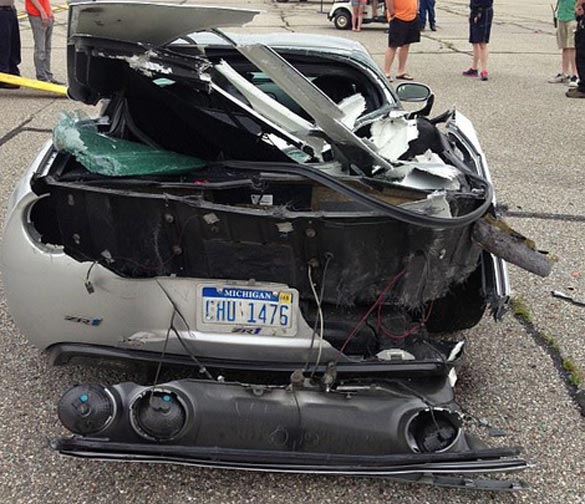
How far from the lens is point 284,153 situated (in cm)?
281

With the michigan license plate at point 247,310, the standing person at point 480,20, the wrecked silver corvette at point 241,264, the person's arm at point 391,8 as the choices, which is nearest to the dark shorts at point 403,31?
the person's arm at point 391,8

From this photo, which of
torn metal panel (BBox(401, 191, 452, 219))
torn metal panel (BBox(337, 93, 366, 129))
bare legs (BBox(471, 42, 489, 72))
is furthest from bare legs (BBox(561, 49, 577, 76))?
torn metal panel (BBox(401, 191, 452, 219))

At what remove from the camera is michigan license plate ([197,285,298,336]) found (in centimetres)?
257

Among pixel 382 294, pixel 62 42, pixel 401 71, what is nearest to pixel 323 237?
pixel 382 294

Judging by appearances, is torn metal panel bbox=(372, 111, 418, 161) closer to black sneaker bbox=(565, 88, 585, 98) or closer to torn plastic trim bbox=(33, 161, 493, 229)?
torn plastic trim bbox=(33, 161, 493, 229)

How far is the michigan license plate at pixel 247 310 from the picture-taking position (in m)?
2.57

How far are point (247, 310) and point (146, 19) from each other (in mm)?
1092

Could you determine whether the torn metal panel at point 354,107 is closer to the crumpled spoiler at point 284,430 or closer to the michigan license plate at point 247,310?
the michigan license plate at point 247,310

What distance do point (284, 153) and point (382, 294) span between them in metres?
0.71

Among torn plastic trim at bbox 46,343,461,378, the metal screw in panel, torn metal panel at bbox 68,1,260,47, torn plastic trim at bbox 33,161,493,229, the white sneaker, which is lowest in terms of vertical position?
the white sneaker

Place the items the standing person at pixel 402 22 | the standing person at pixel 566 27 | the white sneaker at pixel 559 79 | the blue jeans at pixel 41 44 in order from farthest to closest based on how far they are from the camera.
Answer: the white sneaker at pixel 559 79
the standing person at pixel 566 27
the standing person at pixel 402 22
the blue jeans at pixel 41 44

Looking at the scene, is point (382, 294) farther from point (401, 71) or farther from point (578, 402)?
point (401, 71)

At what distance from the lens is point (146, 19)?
232 cm

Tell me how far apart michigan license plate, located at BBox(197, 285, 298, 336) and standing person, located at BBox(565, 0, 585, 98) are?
26.5ft
